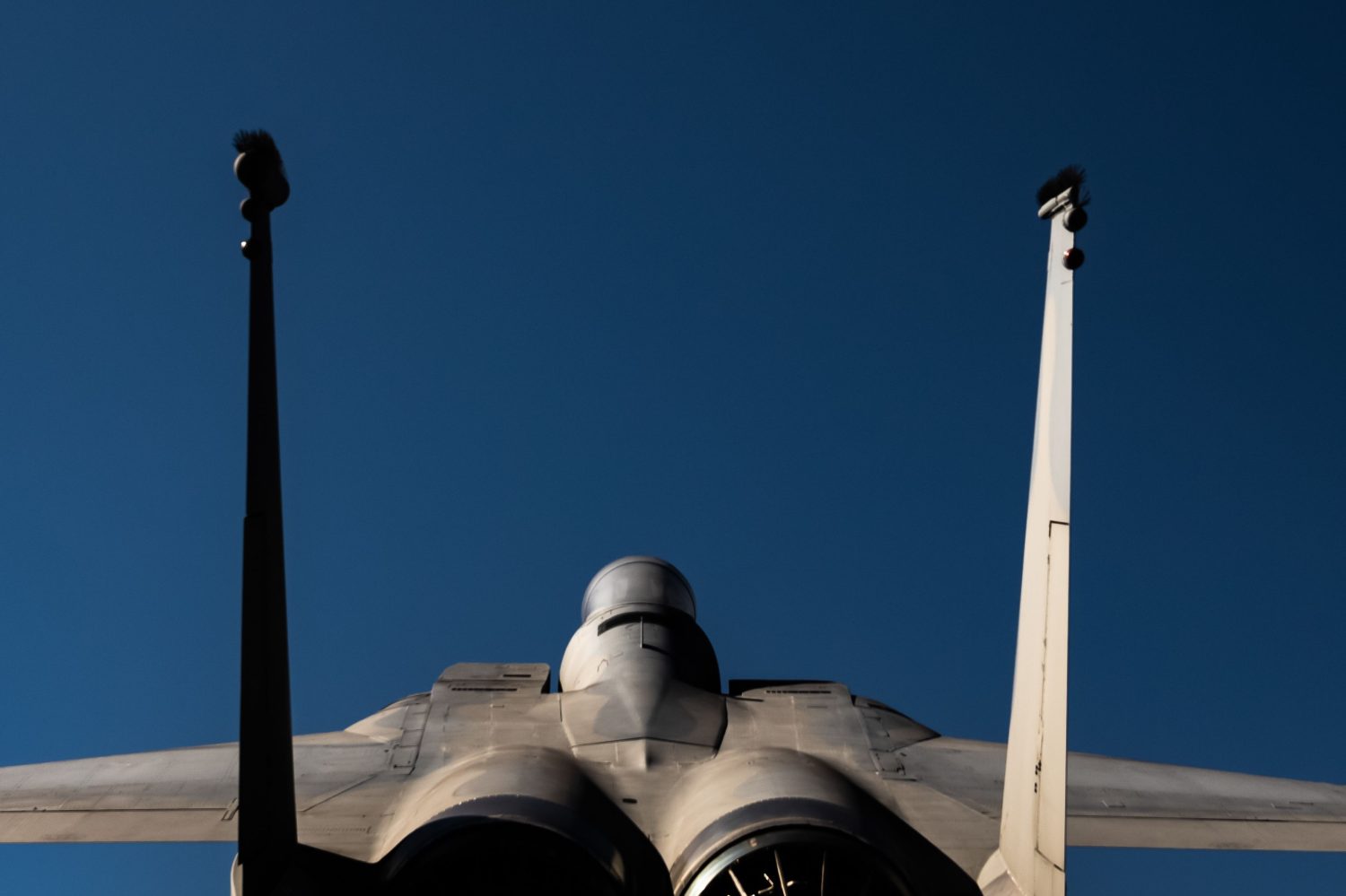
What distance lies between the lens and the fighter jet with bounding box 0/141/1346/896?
7.40m

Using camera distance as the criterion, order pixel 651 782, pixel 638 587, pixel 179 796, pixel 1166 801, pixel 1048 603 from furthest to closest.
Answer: pixel 638 587
pixel 1166 801
pixel 179 796
pixel 651 782
pixel 1048 603

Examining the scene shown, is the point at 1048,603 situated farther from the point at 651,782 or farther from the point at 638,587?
the point at 638,587

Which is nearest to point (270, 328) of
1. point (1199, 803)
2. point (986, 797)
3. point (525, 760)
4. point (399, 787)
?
point (525, 760)

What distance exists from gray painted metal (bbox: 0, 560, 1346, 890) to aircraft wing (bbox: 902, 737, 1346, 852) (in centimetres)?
2

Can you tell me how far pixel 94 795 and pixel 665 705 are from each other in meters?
4.81

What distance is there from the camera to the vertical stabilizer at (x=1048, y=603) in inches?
285

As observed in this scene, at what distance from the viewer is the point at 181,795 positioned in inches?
476

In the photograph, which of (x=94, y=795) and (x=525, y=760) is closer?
(x=525, y=760)

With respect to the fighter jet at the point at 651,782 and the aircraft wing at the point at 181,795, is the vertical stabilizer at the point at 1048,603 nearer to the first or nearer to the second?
the fighter jet at the point at 651,782

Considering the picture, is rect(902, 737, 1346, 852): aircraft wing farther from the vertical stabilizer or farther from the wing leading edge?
the wing leading edge

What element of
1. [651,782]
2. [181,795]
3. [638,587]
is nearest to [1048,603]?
[651,782]

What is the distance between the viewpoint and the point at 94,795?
12070 millimetres

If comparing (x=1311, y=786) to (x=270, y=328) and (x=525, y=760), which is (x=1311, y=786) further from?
(x=270, y=328)

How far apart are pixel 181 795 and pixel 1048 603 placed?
7.84 metres
